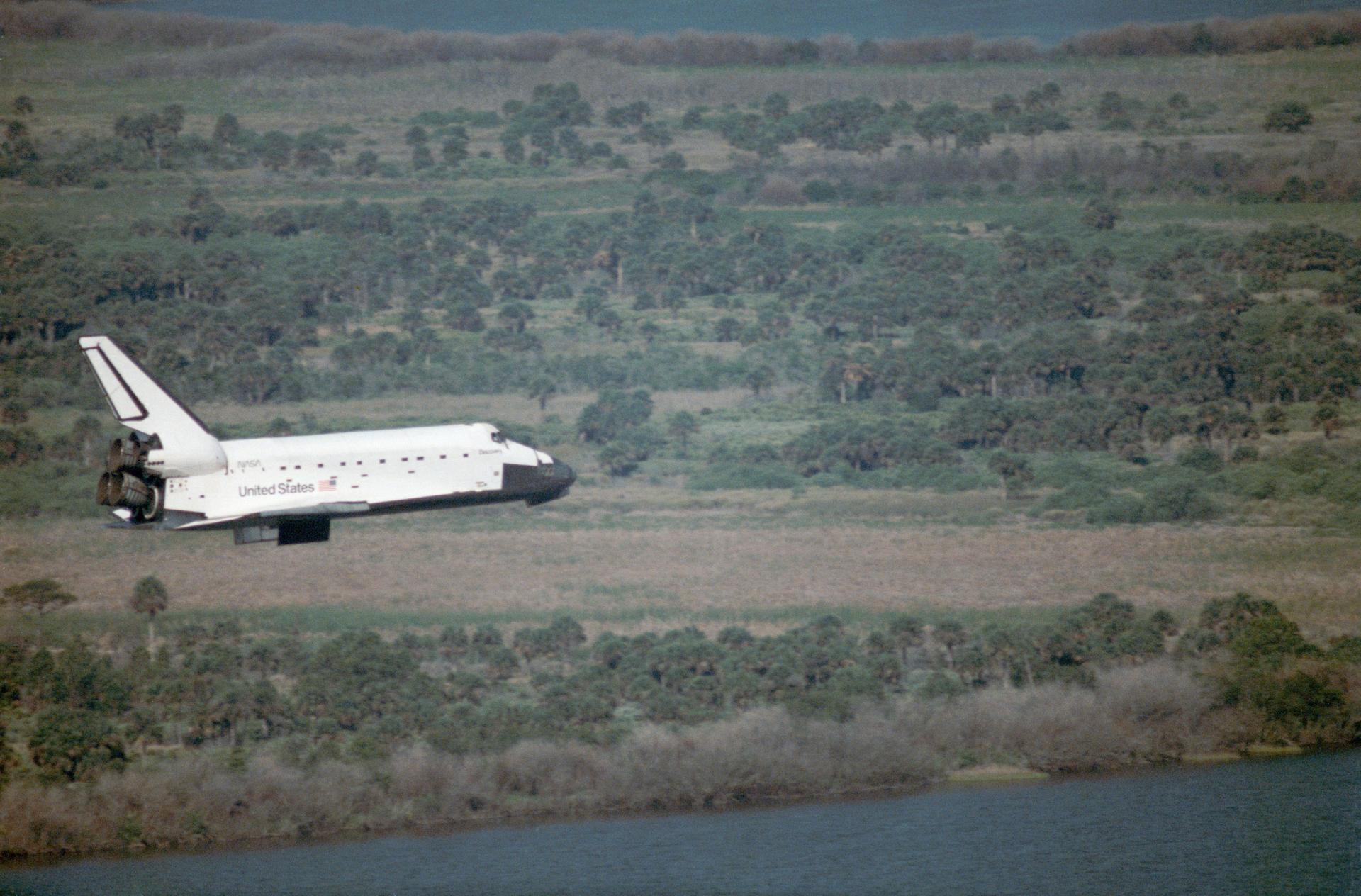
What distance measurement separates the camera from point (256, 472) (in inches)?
1823

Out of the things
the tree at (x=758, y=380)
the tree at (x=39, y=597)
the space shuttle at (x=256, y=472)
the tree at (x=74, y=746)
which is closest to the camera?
the space shuttle at (x=256, y=472)

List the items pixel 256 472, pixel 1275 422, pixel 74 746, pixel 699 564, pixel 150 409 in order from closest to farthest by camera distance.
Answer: pixel 256 472 < pixel 150 409 < pixel 74 746 < pixel 699 564 < pixel 1275 422

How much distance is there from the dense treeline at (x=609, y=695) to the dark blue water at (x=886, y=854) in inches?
234

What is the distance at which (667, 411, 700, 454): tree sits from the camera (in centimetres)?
18575

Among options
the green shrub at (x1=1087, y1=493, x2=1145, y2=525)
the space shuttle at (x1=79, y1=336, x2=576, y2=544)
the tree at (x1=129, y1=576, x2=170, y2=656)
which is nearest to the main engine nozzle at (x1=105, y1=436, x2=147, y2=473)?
the space shuttle at (x1=79, y1=336, x2=576, y2=544)

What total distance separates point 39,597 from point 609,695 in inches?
1982

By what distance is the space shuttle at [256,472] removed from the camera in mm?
46062

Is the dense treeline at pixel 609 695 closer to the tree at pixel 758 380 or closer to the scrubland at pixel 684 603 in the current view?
the scrubland at pixel 684 603

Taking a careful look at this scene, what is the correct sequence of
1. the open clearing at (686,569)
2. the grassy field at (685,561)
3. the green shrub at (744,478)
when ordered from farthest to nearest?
the green shrub at (744,478) < the grassy field at (685,561) < the open clearing at (686,569)

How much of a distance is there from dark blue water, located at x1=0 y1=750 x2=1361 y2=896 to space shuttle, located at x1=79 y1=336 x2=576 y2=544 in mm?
53394

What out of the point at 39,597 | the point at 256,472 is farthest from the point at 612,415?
the point at 256,472

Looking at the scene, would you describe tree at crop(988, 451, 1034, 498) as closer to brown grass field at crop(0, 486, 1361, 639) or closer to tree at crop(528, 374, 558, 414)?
brown grass field at crop(0, 486, 1361, 639)

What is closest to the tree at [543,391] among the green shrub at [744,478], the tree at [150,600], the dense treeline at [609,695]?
the green shrub at [744,478]

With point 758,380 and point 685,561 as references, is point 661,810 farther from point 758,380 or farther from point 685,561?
point 758,380
